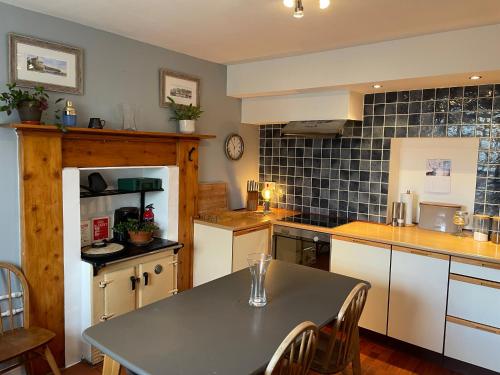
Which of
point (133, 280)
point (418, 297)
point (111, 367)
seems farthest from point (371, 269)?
point (111, 367)

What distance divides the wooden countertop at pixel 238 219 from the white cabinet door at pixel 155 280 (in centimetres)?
48

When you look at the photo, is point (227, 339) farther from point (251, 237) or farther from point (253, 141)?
point (253, 141)

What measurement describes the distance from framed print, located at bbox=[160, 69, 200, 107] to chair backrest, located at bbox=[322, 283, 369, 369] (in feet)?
7.53

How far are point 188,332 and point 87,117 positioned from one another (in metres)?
1.88

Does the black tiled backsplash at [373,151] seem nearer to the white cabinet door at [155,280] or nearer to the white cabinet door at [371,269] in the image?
the white cabinet door at [371,269]

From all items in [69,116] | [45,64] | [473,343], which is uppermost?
[45,64]

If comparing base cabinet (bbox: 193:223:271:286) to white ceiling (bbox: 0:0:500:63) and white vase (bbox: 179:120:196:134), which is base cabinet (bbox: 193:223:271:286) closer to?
white vase (bbox: 179:120:196:134)

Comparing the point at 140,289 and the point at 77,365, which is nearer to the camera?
the point at 77,365

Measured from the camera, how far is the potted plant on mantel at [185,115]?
3.29 m

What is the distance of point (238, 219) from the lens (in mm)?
3537

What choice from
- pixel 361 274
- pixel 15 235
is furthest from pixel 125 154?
pixel 361 274

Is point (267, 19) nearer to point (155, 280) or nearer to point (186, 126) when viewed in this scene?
point (186, 126)

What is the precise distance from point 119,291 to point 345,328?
1697 millimetres

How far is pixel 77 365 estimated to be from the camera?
8.65ft
